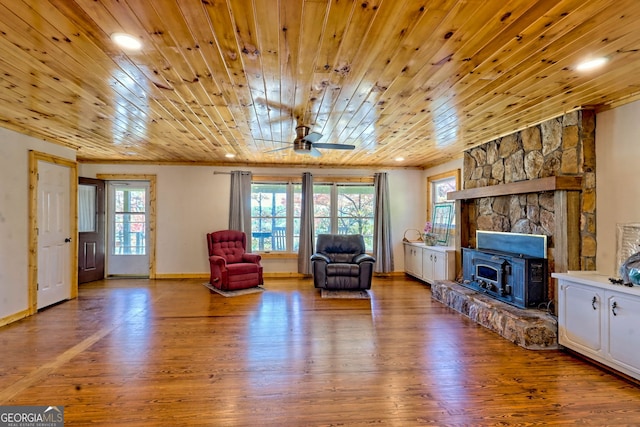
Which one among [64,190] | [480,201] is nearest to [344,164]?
[480,201]

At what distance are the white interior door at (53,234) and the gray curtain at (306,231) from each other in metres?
3.87

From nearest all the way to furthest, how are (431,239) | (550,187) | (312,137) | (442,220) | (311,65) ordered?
(311,65), (550,187), (312,137), (431,239), (442,220)

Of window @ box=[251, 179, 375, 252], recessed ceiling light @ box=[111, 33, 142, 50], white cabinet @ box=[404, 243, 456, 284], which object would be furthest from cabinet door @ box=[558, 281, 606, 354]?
window @ box=[251, 179, 375, 252]

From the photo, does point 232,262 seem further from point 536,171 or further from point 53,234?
point 536,171

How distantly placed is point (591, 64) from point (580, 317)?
2154 mm

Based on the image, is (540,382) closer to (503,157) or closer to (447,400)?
(447,400)

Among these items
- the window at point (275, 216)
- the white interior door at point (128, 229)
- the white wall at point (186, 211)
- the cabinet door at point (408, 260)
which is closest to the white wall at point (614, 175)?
the cabinet door at point (408, 260)

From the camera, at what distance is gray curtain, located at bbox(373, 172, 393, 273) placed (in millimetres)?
6746

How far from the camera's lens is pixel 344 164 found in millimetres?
6711

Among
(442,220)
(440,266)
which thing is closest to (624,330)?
(440,266)

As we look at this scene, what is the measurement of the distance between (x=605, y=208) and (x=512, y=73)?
182cm

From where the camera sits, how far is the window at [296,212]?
270 inches

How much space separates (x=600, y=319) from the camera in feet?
9.00

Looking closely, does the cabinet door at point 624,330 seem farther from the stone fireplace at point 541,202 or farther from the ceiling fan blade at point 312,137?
the ceiling fan blade at point 312,137
